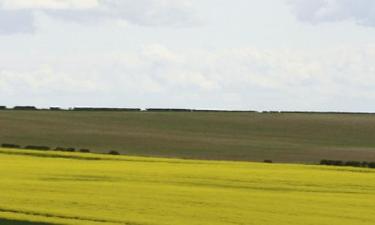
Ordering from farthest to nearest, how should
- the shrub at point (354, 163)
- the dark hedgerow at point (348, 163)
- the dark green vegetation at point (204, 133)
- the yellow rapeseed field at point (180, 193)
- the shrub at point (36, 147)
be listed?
the dark green vegetation at point (204, 133) < the shrub at point (36, 147) < the shrub at point (354, 163) < the dark hedgerow at point (348, 163) < the yellow rapeseed field at point (180, 193)

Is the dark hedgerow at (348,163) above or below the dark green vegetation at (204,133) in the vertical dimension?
below

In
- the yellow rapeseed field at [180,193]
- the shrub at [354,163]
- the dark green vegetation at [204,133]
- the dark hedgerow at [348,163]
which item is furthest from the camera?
the dark green vegetation at [204,133]

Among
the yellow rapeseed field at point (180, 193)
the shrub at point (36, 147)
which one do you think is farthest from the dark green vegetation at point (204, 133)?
the yellow rapeseed field at point (180, 193)

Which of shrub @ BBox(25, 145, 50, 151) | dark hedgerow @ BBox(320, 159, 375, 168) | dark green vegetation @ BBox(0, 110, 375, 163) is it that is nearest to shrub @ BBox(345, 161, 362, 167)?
dark hedgerow @ BBox(320, 159, 375, 168)

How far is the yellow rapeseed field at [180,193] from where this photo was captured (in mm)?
28969

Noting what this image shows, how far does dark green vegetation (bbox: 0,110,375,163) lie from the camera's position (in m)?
62.1

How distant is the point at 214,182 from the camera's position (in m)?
40.9

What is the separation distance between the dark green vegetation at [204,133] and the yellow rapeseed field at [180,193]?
10.5 metres

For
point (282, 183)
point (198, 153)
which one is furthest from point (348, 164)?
point (282, 183)

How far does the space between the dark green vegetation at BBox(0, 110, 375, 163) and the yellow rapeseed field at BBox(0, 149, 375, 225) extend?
413 inches

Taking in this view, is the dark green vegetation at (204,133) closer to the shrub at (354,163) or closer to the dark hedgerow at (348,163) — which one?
the dark hedgerow at (348,163)

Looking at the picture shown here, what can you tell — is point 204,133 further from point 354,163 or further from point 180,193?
point 180,193

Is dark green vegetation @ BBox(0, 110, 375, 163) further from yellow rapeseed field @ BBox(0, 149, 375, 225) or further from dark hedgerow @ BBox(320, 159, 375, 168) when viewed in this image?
yellow rapeseed field @ BBox(0, 149, 375, 225)

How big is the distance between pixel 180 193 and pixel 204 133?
128 feet
